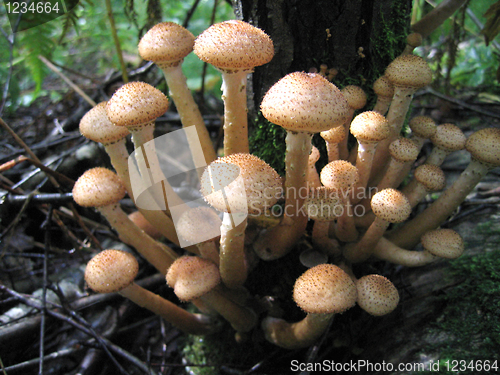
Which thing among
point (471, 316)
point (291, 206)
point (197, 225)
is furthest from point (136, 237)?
point (471, 316)

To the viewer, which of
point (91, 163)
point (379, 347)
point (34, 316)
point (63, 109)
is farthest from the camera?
point (63, 109)

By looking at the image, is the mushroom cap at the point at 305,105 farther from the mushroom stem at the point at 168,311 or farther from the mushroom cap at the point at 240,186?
the mushroom stem at the point at 168,311

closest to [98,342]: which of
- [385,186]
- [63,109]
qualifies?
[385,186]

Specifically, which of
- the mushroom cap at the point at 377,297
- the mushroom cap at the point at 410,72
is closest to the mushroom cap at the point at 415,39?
the mushroom cap at the point at 410,72

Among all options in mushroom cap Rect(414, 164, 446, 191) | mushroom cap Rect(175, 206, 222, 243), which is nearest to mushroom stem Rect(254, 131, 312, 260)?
mushroom cap Rect(175, 206, 222, 243)

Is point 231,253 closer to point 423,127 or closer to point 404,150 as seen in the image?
point 404,150

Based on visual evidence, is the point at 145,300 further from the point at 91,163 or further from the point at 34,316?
the point at 91,163

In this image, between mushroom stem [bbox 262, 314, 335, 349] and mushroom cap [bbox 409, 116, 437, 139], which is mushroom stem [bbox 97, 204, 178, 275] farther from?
mushroom cap [bbox 409, 116, 437, 139]

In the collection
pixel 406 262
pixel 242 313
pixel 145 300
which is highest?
pixel 406 262
